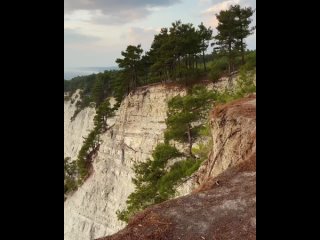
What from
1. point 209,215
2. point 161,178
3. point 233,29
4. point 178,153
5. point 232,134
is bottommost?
point 161,178

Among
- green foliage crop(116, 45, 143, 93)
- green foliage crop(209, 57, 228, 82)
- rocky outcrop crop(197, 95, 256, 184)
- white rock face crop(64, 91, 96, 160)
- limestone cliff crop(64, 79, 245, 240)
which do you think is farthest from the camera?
white rock face crop(64, 91, 96, 160)

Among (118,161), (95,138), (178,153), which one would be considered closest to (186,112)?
(178,153)

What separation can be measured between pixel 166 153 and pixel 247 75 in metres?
11.5

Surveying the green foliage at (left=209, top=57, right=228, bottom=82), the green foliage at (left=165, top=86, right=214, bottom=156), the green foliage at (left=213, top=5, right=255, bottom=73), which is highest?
the green foliage at (left=213, top=5, right=255, bottom=73)

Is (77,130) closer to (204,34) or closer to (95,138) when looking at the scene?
(95,138)

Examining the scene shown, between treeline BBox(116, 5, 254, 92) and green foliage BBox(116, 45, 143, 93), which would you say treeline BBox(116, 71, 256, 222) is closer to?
treeline BBox(116, 5, 254, 92)

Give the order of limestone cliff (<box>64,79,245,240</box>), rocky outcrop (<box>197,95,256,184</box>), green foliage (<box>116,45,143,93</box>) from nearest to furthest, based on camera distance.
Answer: rocky outcrop (<box>197,95,256,184</box>), limestone cliff (<box>64,79,245,240</box>), green foliage (<box>116,45,143,93</box>)

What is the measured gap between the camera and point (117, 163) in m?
41.4

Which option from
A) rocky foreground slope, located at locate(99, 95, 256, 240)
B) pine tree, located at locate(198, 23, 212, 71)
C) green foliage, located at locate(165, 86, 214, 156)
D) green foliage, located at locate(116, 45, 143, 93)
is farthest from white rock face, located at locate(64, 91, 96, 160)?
rocky foreground slope, located at locate(99, 95, 256, 240)

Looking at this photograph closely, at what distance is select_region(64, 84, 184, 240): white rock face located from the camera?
3825 cm
